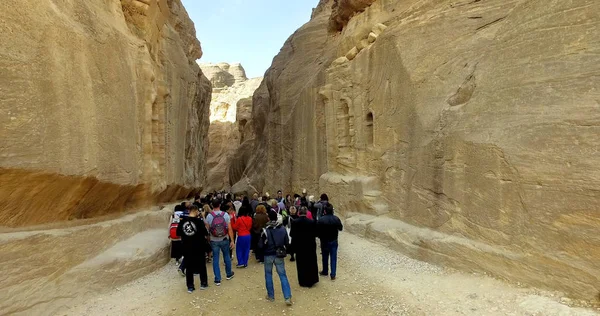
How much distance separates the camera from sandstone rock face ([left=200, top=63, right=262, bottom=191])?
37.4m

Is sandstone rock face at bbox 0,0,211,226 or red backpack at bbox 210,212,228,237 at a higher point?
sandstone rock face at bbox 0,0,211,226

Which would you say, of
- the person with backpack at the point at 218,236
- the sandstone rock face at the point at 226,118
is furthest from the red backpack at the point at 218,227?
the sandstone rock face at the point at 226,118

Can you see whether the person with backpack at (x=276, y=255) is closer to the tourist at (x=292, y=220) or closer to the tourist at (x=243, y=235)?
the tourist at (x=292, y=220)

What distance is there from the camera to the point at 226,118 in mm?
47062

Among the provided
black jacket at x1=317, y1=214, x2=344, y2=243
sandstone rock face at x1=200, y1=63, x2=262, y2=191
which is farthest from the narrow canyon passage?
sandstone rock face at x1=200, y1=63, x2=262, y2=191

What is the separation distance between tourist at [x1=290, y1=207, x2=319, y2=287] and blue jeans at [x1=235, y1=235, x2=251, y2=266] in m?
1.64

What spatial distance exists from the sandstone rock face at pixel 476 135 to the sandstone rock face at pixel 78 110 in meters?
5.88

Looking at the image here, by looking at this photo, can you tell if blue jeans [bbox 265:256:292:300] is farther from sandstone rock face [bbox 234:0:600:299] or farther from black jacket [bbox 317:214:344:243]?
sandstone rock face [bbox 234:0:600:299]

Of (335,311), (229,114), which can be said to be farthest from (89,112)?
(229,114)

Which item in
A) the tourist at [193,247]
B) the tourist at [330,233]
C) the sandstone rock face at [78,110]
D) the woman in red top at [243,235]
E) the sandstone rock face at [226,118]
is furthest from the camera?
the sandstone rock face at [226,118]

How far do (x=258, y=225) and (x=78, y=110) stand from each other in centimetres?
404

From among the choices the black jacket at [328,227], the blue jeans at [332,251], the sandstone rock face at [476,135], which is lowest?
the blue jeans at [332,251]

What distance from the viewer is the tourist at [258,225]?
25.9ft

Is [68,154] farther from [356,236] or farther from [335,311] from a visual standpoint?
[356,236]
